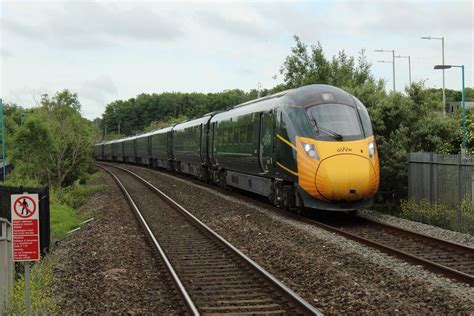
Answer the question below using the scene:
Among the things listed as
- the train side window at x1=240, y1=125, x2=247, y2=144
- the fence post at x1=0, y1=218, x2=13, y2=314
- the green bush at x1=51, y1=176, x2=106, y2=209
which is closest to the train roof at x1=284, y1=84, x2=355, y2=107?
the train side window at x1=240, y1=125, x2=247, y2=144

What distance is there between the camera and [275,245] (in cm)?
1089

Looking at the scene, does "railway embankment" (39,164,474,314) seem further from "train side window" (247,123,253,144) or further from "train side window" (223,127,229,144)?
"train side window" (223,127,229,144)

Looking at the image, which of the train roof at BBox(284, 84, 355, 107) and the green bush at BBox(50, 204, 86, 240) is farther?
the green bush at BBox(50, 204, 86, 240)

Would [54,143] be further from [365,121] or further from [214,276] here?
[214,276]

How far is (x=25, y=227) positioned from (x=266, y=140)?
9906 millimetres

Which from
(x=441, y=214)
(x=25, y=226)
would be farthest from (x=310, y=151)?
(x=25, y=226)

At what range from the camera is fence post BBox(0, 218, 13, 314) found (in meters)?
7.20

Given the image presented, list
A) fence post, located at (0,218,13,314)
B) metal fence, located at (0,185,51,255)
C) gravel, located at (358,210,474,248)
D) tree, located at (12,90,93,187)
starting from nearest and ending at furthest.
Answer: fence post, located at (0,218,13,314)
gravel, located at (358,210,474,248)
metal fence, located at (0,185,51,255)
tree, located at (12,90,93,187)

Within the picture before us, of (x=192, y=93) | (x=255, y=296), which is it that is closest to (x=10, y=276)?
(x=255, y=296)

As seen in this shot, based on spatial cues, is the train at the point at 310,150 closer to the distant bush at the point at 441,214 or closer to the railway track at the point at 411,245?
the railway track at the point at 411,245

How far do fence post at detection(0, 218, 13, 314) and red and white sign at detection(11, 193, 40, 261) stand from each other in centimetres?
111

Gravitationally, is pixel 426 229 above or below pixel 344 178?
below

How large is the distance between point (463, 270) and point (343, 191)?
4.38 m

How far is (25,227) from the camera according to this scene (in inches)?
254
